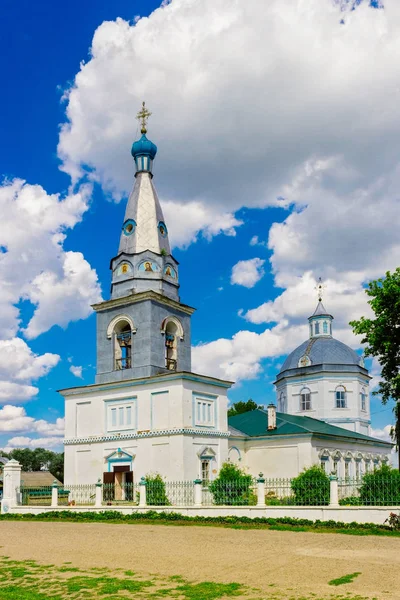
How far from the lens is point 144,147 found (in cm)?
3397

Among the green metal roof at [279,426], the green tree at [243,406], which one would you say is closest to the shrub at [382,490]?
the green metal roof at [279,426]

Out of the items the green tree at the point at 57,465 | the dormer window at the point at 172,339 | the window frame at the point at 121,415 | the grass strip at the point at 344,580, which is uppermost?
the dormer window at the point at 172,339

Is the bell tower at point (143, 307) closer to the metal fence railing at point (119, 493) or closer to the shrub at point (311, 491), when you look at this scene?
the metal fence railing at point (119, 493)

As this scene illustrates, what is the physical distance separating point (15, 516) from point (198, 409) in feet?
29.1

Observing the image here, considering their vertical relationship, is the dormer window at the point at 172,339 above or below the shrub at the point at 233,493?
above

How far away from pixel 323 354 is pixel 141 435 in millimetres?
20071

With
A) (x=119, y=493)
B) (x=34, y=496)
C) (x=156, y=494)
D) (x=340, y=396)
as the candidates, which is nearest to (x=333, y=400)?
(x=340, y=396)

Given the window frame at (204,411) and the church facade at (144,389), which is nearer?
the church facade at (144,389)

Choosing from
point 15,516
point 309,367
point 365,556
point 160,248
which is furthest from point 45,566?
point 309,367

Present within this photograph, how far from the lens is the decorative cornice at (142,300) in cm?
2991

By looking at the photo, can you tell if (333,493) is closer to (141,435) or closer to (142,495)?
(142,495)

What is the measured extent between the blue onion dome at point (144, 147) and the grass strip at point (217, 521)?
19.2 metres

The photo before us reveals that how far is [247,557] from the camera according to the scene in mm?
12883

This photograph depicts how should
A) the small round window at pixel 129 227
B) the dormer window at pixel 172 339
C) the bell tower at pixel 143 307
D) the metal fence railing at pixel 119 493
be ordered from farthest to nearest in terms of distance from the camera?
the small round window at pixel 129 227 < the dormer window at pixel 172 339 < the bell tower at pixel 143 307 < the metal fence railing at pixel 119 493
